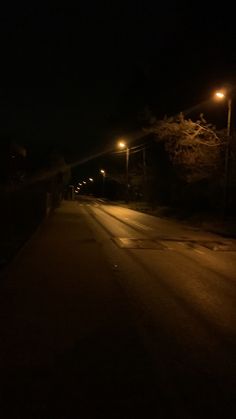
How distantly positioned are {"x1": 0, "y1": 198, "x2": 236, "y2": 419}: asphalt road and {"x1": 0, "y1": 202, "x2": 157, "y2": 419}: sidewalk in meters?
0.01

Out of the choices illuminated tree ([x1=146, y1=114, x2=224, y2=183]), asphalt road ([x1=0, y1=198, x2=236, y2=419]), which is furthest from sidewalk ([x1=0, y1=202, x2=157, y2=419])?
illuminated tree ([x1=146, y1=114, x2=224, y2=183])

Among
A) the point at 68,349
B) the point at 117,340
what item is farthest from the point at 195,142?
the point at 68,349

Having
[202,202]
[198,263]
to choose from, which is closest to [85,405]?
[198,263]

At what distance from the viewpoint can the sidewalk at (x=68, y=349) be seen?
4.69 metres

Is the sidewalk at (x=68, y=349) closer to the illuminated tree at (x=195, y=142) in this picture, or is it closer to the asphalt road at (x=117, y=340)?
the asphalt road at (x=117, y=340)

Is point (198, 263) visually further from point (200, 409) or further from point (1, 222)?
point (200, 409)

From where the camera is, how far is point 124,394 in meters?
4.91

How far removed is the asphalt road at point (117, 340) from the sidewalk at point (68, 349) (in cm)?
1

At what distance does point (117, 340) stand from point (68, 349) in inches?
30.2

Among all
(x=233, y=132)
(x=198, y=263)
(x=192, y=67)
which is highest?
(x=192, y=67)

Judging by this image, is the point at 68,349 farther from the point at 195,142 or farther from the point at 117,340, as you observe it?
the point at 195,142

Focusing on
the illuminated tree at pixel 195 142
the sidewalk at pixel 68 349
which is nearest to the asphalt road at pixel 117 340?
the sidewalk at pixel 68 349

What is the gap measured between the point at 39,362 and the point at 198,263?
973 centimetres

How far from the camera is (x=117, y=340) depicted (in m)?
6.74
